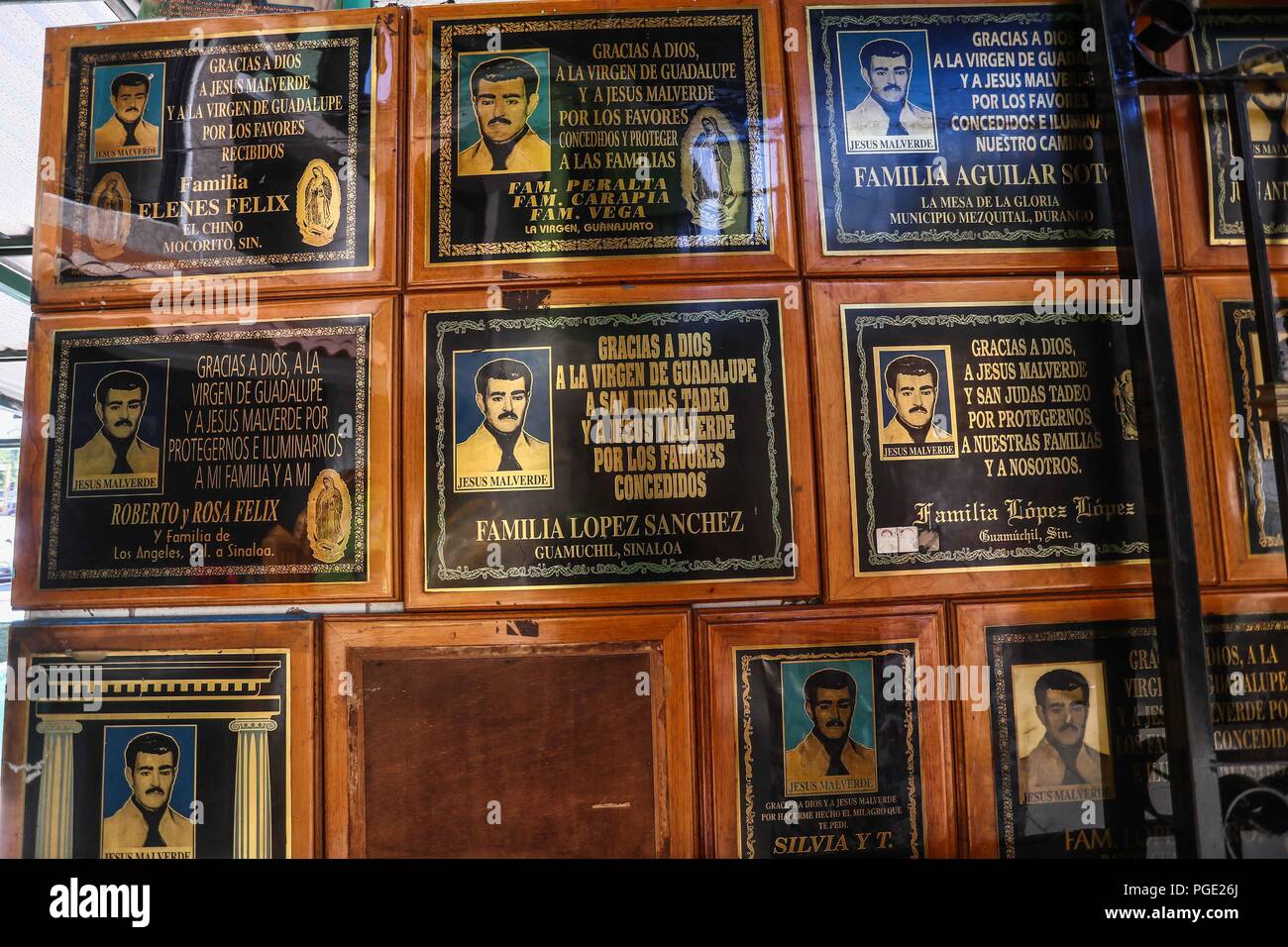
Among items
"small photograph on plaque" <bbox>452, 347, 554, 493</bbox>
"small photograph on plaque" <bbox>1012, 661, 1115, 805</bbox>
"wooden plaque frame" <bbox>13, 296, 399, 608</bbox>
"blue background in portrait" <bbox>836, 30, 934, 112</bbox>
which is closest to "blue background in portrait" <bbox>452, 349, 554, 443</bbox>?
"small photograph on plaque" <bbox>452, 347, 554, 493</bbox>

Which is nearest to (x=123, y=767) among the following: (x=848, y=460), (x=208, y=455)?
(x=208, y=455)

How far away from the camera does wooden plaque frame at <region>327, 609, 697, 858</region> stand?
5.24ft

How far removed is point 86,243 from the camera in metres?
1.74

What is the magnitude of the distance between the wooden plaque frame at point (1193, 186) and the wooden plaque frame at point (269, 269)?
204 cm

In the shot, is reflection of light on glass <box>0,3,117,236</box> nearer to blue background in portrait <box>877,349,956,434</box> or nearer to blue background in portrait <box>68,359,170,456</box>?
blue background in portrait <box>68,359,170,456</box>

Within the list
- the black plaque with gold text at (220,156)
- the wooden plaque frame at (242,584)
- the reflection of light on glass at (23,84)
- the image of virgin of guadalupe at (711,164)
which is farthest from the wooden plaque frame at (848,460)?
the reflection of light on glass at (23,84)

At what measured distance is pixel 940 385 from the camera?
1.69 m

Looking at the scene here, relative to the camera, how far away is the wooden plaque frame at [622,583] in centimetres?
163

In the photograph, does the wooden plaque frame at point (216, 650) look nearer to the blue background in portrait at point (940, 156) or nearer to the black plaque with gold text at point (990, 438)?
the black plaque with gold text at point (990, 438)

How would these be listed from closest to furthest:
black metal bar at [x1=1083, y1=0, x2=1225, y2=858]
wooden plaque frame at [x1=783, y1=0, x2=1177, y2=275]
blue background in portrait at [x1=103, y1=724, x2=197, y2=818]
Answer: black metal bar at [x1=1083, y1=0, x2=1225, y2=858] → blue background in portrait at [x1=103, y1=724, x2=197, y2=818] → wooden plaque frame at [x1=783, y1=0, x2=1177, y2=275]

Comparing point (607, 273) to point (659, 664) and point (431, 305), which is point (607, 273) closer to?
point (431, 305)

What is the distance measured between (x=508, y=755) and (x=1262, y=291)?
6.96 ft

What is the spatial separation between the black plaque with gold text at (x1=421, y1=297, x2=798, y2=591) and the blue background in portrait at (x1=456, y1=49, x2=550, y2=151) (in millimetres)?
482

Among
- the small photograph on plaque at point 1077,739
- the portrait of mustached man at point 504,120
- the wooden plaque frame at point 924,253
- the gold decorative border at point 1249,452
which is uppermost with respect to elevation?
the portrait of mustached man at point 504,120
